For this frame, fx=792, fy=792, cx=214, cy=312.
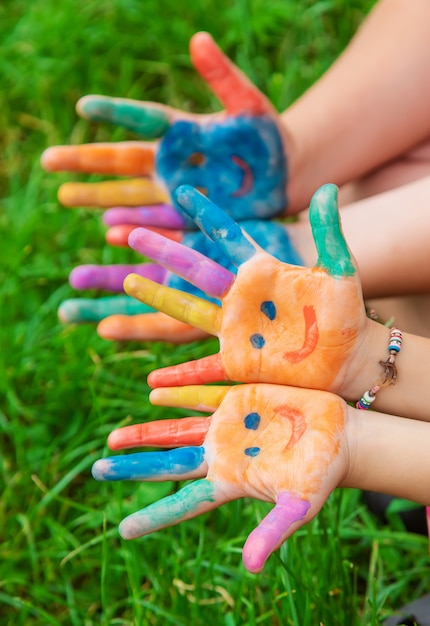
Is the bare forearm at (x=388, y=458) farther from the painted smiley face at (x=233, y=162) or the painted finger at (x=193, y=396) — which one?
the painted smiley face at (x=233, y=162)

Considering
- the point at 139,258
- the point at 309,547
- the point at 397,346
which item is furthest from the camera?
the point at 139,258

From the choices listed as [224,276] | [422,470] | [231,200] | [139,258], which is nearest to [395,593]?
[422,470]

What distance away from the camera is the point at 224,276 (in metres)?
Answer: 0.98

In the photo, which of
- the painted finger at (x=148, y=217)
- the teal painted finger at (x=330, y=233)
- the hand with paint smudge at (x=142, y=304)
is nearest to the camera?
the teal painted finger at (x=330, y=233)

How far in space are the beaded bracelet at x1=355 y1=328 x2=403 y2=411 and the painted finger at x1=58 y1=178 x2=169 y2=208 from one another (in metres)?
0.57

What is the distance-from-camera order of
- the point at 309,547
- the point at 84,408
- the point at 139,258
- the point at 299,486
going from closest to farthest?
the point at 299,486 < the point at 309,547 < the point at 84,408 < the point at 139,258

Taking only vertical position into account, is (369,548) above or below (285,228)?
below

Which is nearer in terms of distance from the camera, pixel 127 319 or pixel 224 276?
pixel 224 276

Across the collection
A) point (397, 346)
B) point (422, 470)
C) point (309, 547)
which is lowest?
point (309, 547)

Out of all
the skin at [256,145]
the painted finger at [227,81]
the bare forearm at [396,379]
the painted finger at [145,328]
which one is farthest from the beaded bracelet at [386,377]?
the painted finger at [227,81]

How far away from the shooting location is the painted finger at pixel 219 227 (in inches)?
38.0

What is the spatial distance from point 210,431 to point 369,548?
47 centimetres

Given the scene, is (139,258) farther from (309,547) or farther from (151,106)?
(309,547)

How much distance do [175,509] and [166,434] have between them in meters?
0.11
